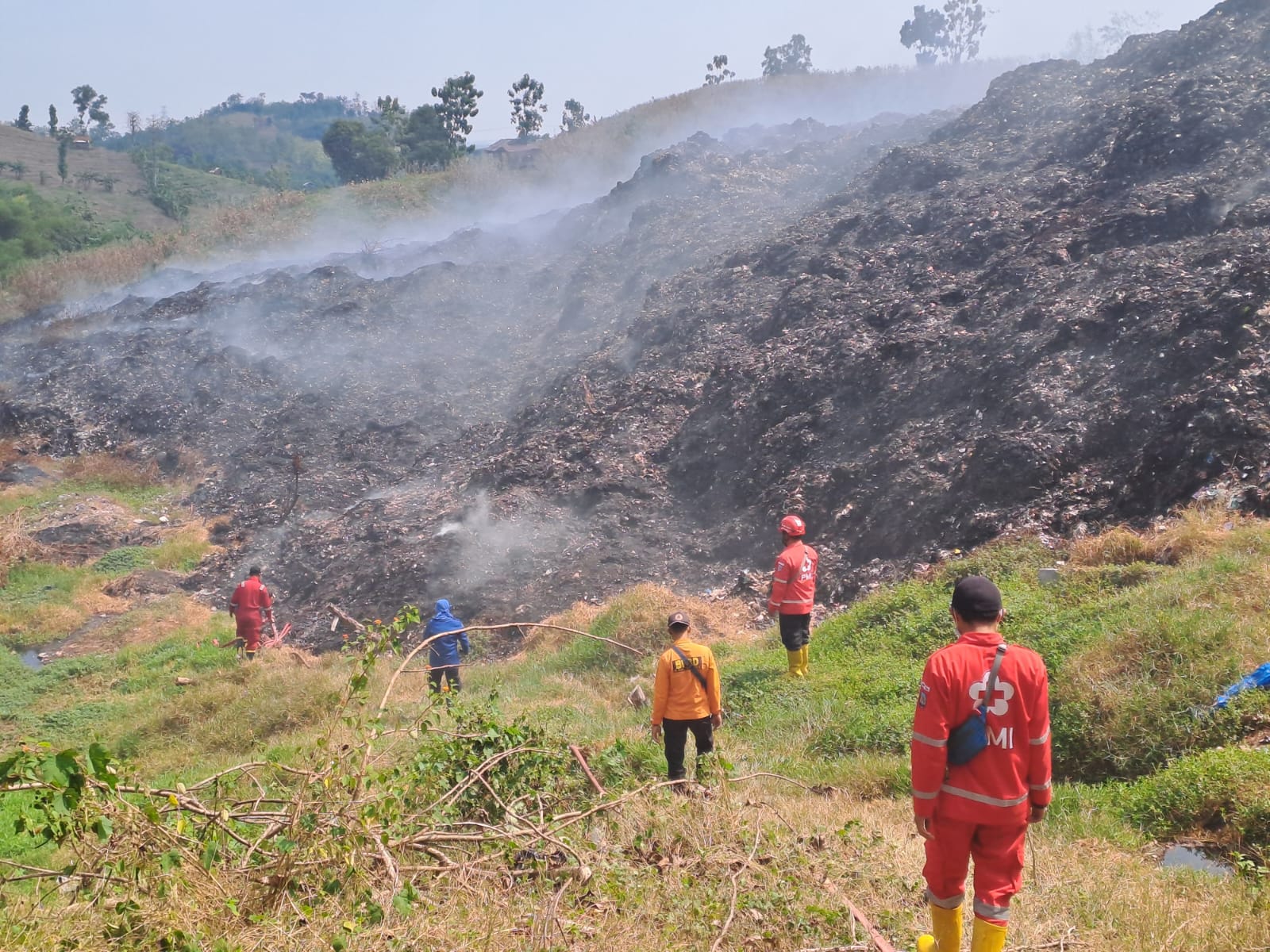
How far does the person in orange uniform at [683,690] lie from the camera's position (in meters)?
5.63

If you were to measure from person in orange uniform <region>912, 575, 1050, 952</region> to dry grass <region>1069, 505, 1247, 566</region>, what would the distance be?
16.6ft

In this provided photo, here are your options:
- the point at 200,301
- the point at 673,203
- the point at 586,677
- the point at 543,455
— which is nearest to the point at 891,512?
the point at 586,677

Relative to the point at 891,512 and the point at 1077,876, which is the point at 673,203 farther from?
the point at 1077,876

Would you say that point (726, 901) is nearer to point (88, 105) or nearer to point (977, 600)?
point (977, 600)

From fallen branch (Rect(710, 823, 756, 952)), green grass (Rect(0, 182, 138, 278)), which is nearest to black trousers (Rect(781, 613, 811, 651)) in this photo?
fallen branch (Rect(710, 823, 756, 952))

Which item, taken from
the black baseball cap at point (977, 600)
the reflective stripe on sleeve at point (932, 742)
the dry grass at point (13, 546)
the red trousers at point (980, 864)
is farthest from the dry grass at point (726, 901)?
the dry grass at point (13, 546)

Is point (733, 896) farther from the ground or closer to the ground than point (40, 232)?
closer to the ground

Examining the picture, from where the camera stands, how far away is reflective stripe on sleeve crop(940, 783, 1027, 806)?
11.0 feet

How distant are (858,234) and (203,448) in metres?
15.7

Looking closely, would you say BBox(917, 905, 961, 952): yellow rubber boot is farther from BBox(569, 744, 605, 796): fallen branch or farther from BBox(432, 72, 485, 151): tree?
BBox(432, 72, 485, 151): tree

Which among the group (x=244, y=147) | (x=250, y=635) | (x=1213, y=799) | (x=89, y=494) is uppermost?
(x=244, y=147)

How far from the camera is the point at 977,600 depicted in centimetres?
345

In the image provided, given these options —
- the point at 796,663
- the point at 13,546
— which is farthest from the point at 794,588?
the point at 13,546

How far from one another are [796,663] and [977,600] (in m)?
4.64
